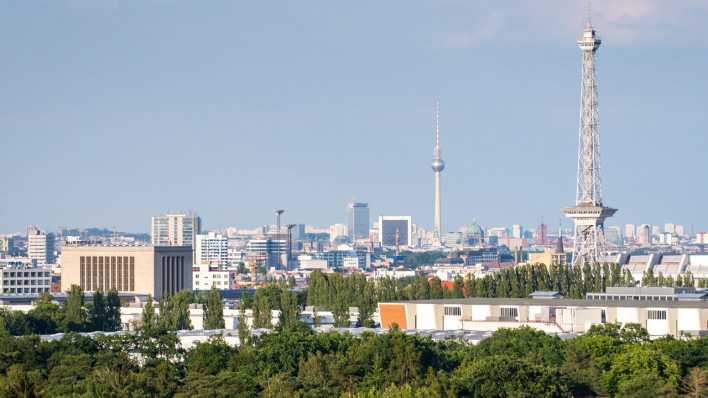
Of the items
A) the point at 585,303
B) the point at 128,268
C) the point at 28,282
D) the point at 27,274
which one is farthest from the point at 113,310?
the point at 27,274

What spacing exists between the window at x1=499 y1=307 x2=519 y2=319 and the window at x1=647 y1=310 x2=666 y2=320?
21.3 ft

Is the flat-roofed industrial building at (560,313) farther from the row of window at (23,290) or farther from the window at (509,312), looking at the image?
the row of window at (23,290)

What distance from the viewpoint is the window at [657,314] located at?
259ft

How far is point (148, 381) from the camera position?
57781 mm

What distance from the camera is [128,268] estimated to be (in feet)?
457

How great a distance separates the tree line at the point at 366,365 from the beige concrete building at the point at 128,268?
6561 centimetres

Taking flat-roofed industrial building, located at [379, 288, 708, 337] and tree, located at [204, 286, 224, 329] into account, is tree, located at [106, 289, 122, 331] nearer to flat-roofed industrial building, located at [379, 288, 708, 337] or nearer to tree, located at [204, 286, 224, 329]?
tree, located at [204, 286, 224, 329]

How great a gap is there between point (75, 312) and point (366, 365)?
33.6 meters

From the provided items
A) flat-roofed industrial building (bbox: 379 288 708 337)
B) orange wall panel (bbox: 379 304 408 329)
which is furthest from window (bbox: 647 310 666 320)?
orange wall panel (bbox: 379 304 408 329)

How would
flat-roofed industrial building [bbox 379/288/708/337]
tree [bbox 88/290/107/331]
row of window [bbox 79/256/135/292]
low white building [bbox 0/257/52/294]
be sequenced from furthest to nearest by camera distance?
low white building [bbox 0/257/52/294]
row of window [bbox 79/256/135/292]
tree [bbox 88/290/107/331]
flat-roofed industrial building [bbox 379/288/708/337]

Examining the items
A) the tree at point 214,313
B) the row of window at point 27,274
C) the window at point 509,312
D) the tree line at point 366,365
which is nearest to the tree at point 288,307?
the tree at point 214,313

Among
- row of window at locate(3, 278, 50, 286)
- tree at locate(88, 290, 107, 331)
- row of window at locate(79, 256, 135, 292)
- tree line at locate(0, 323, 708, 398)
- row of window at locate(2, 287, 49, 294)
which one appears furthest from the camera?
row of window at locate(3, 278, 50, 286)

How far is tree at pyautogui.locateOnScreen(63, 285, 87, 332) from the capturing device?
3629 inches

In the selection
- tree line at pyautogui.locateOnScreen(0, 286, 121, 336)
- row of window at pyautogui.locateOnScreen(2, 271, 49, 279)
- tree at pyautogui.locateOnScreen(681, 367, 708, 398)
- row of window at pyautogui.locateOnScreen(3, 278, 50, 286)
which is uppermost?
row of window at pyautogui.locateOnScreen(2, 271, 49, 279)
